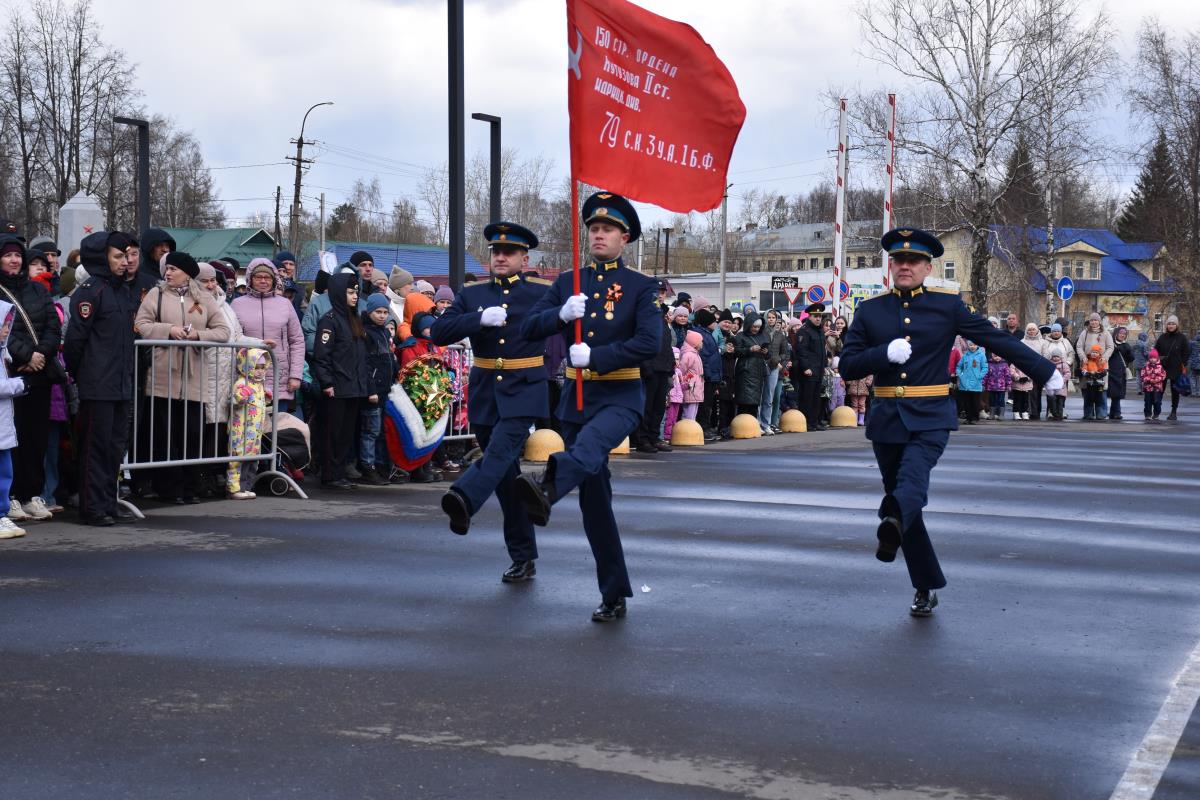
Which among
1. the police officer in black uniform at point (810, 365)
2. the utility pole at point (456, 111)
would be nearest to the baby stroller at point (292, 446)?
the utility pole at point (456, 111)

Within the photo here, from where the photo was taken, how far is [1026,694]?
6.10 metres

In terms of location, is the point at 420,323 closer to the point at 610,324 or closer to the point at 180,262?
the point at 610,324

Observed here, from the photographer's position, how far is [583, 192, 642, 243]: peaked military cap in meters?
7.60

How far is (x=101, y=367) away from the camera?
34.3 ft

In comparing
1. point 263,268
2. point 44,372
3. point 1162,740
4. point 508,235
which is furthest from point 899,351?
point 263,268

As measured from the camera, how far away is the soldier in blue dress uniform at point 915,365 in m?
7.86

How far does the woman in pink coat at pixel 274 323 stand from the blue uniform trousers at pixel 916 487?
21.5 ft

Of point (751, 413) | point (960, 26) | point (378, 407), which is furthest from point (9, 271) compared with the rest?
point (960, 26)

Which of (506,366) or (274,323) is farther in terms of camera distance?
(274,323)

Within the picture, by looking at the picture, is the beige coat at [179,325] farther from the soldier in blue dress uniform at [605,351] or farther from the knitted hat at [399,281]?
the soldier in blue dress uniform at [605,351]

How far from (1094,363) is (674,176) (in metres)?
Result: 22.1

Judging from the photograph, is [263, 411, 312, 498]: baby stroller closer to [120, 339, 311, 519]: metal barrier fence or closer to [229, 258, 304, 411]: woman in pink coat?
[229, 258, 304, 411]: woman in pink coat

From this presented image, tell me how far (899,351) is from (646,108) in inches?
85.2

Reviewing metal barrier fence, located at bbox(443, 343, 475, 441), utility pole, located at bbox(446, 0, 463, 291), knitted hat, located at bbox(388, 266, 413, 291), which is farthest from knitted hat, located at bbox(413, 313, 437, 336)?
knitted hat, located at bbox(388, 266, 413, 291)
